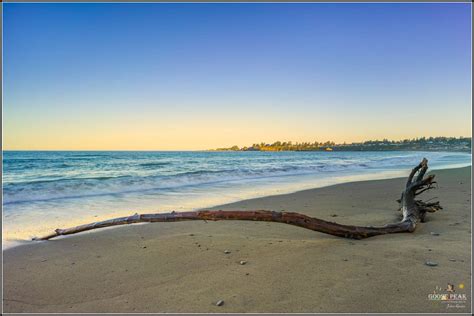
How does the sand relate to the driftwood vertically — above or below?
below

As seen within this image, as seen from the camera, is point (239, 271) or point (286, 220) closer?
point (239, 271)

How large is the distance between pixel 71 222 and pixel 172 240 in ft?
8.73

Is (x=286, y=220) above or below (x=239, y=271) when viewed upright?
above

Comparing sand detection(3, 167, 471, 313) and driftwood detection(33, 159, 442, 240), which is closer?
sand detection(3, 167, 471, 313)

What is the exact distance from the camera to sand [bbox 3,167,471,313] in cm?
225

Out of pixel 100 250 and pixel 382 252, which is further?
pixel 100 250

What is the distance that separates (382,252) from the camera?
3.08 m

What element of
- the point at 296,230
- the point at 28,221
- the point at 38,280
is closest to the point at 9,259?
the point at 38,280

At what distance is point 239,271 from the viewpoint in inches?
110

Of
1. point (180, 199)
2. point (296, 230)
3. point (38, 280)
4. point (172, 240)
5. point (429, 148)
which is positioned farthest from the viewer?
point (429, 148)

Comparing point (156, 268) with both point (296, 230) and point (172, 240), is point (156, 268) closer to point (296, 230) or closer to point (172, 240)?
point (172, 240)

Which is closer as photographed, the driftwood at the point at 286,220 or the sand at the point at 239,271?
the sand at the point at 239,271

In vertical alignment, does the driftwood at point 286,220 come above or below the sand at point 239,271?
above

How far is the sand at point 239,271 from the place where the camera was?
2248 millimetres
